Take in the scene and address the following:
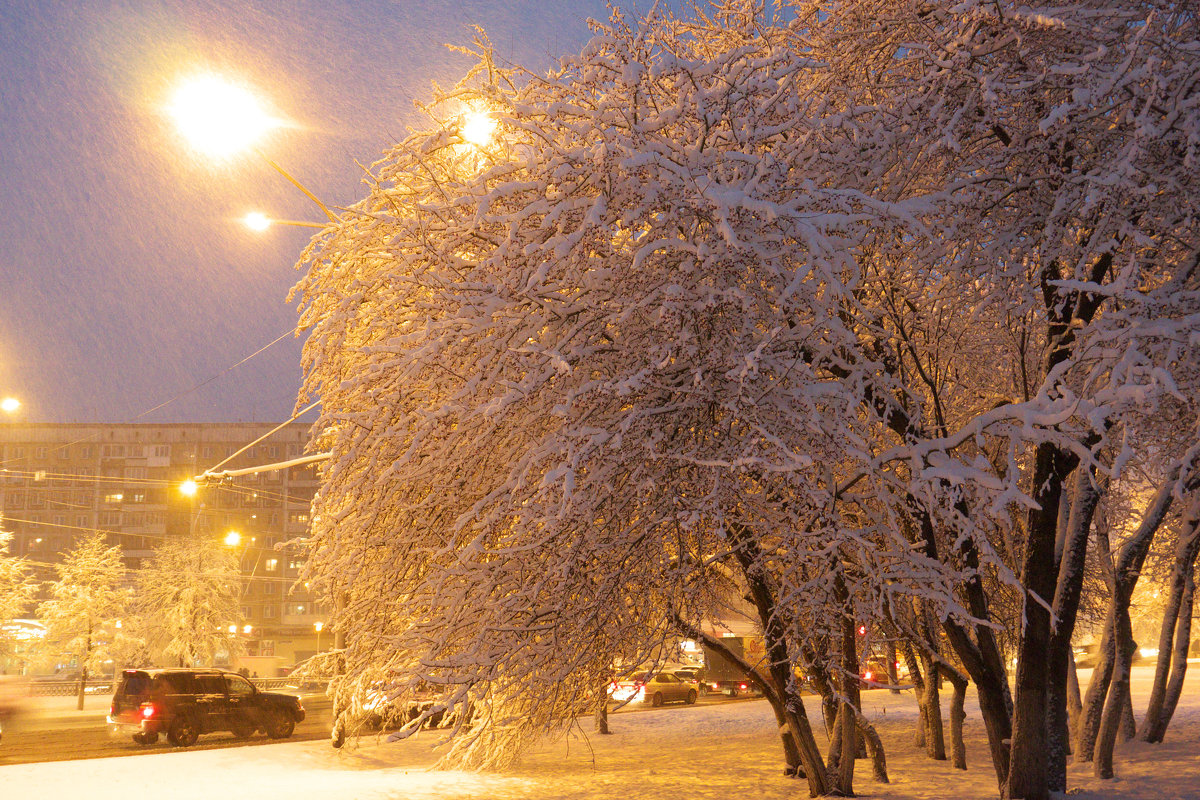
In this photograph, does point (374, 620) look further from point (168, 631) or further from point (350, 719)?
point (168, 631)

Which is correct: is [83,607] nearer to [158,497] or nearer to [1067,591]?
[1067,591]

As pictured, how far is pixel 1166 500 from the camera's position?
9914 millimetres

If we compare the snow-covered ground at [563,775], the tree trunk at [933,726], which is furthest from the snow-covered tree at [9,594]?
the tree trunk at [933,726]

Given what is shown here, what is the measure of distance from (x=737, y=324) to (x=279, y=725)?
67.2 feet

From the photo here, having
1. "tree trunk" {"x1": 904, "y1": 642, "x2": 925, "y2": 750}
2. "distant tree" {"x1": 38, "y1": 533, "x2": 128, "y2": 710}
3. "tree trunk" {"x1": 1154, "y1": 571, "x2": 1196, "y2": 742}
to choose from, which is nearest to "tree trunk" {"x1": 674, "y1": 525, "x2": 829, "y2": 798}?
"tree trunk" {"x1": 904, "y1": 642, "x2": 925, "y2": 750}

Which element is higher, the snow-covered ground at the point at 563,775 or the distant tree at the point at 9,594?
the distant tree at the point at 9,594

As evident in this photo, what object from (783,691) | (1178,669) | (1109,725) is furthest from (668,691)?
(783,691)

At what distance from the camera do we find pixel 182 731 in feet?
69.7

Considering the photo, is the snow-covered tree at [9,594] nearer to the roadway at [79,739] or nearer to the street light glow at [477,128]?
the roadway at [79,739]

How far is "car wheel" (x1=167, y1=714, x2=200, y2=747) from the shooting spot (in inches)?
832

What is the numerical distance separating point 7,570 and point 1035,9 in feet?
136

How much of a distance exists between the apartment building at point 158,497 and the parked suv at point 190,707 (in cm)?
6800

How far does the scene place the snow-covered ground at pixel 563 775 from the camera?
40.4 ft

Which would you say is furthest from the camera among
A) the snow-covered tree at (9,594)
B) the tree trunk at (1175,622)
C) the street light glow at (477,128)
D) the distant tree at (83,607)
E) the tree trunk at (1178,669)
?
the distant tree at (83,607)
